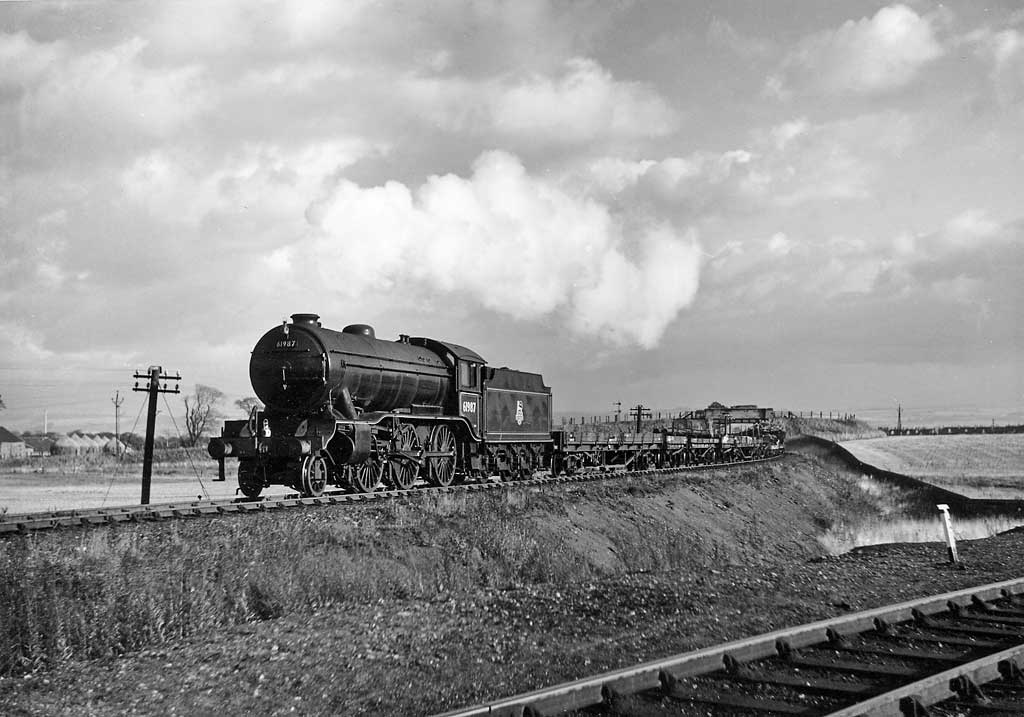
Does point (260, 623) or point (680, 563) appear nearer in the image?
point (260, 623)

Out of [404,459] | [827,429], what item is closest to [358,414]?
[404,459]

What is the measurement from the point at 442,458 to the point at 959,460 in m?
52.0

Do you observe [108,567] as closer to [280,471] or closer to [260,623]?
[260,623]

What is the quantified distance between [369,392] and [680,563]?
7.65 meters

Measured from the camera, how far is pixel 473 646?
8367 millimetres

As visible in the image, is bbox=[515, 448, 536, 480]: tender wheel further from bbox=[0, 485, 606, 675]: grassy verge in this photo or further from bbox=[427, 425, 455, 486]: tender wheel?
bbox=[0, 485, 606, 675]: grassy verge

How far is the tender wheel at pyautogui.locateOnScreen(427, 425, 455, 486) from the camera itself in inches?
802

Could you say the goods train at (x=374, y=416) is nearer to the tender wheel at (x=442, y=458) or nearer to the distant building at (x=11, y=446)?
the tender wheel at (x=442, y=458)

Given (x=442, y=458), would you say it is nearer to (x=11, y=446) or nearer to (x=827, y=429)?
(x=11, y=446)

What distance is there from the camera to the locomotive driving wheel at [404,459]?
1891 centimetres

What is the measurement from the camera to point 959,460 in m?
59.6

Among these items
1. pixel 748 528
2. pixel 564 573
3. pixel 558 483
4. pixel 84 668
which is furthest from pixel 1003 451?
pixel 84 668

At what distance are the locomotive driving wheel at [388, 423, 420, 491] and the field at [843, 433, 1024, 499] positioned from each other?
97.6ft

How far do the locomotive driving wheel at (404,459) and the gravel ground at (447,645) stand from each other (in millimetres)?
8099
